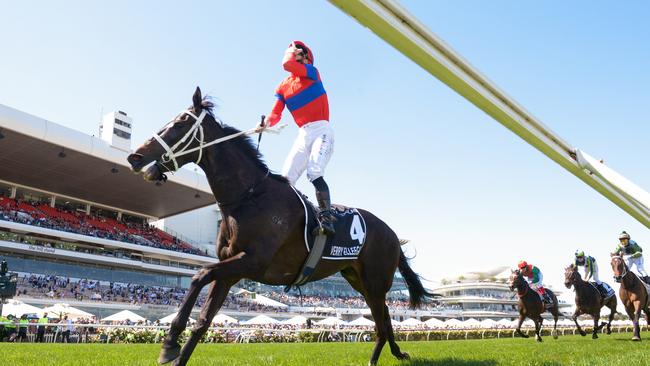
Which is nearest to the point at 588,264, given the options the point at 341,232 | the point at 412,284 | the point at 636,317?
the point at 636,317

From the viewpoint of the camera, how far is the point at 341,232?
5.89 m

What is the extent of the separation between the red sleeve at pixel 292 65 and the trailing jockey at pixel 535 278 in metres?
15.3

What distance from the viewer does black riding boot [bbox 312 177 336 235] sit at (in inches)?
215

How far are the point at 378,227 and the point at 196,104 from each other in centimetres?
294

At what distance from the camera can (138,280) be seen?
2132 inches

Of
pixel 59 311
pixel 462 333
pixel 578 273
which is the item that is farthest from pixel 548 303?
pixel 59 311

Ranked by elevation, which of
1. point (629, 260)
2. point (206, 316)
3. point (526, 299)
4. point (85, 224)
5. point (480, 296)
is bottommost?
point (480, 296)

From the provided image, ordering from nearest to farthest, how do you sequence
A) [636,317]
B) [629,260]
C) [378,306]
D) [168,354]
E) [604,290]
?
[168,354] < [378,306] < [636,317] < [629,260] < [604,290]

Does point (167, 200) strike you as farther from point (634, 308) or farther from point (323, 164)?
point (323, 164)

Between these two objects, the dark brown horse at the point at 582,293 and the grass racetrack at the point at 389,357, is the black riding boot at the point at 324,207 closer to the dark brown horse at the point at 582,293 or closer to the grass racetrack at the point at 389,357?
the grass racetrack at the point at 389,357

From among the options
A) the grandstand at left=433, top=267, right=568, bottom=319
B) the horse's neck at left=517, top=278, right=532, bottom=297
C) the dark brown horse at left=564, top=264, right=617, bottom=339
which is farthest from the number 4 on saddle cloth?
the grandstand at left=433, top=267, right=568, bottom=319

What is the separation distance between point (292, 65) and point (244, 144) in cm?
105

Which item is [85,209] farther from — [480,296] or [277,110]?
[480,296]

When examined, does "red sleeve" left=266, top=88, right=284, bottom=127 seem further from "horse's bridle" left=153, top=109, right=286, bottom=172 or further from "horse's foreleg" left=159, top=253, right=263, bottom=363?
"horse's foreleg" left=159, top=253, right=263, bottom=363
